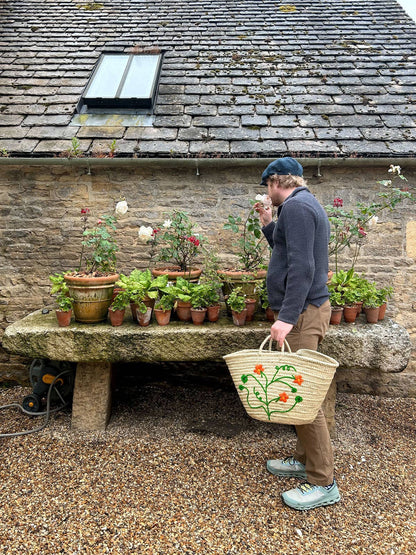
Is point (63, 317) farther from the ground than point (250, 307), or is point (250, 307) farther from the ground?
point (250, 307)

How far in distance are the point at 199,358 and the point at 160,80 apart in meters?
3.80

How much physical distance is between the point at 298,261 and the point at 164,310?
55.6 inches

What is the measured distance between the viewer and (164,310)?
328 centimetres

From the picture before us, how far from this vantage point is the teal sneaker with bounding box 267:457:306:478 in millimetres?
2828

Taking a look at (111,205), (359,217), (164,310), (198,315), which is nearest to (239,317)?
(198,315)

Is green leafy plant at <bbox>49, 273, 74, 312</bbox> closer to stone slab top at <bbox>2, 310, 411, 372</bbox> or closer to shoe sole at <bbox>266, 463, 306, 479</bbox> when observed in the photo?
stone slab top at <bbox>2, 310, 411, 372</bbox>

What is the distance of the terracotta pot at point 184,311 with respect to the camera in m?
3.35

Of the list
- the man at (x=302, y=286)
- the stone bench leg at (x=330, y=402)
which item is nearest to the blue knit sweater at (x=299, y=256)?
the man at (x=302, y=286)

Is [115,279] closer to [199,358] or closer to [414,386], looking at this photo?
[199,358]

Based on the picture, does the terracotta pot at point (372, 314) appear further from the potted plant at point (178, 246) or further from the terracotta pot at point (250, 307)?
the potted plant at point (178, 246)

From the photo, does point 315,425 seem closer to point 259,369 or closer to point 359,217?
point 259,369

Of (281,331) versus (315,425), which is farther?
(315,425)

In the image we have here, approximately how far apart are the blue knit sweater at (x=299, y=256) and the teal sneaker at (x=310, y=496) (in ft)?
3.83

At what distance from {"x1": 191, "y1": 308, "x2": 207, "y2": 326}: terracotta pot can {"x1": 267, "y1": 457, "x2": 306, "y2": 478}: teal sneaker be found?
1.21 meters
